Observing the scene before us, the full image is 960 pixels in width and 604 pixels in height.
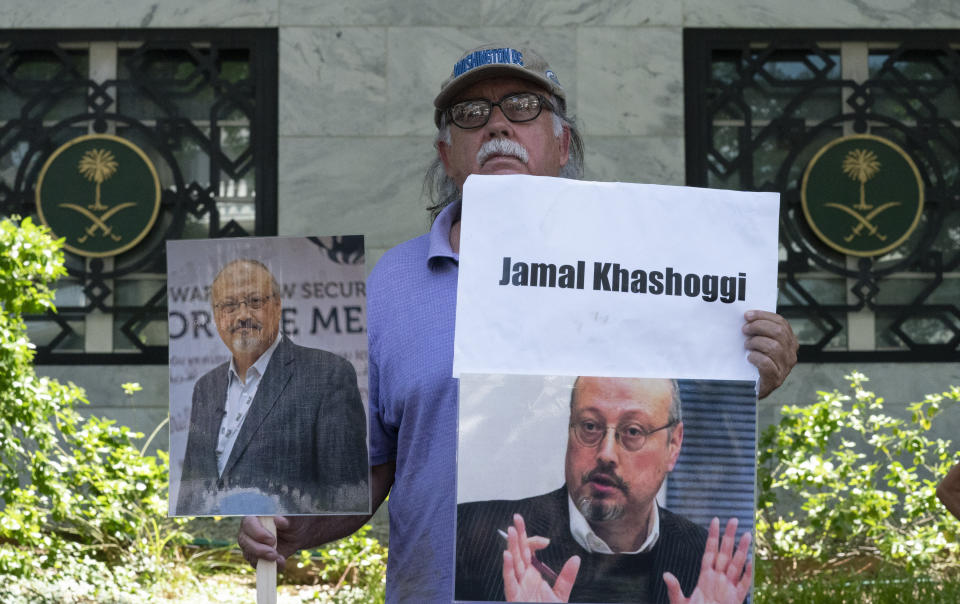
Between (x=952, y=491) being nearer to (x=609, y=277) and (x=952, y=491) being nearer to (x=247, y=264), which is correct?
(x=609, y=277)

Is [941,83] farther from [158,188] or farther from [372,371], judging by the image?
[372,371]

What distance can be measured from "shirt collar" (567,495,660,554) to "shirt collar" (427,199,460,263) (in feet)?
2.24

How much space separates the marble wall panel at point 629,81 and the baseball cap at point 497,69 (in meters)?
4.44

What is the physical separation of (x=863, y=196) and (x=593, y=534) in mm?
5808

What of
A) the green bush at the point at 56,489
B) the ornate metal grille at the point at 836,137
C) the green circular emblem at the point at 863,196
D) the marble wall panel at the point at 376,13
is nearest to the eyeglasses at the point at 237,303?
the green bush at the point at 56,489

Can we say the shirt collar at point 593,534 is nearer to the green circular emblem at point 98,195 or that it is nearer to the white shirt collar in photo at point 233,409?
the white shirt collar in photo at point 233,409

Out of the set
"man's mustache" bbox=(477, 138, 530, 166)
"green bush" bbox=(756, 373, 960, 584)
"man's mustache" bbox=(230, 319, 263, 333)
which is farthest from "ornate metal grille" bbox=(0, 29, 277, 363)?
"man's mustache" bbox=(230, 319, 263, 333)

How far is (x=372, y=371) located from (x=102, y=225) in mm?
5084

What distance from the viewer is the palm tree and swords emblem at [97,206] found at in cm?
700

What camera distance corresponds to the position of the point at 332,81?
7020 mm

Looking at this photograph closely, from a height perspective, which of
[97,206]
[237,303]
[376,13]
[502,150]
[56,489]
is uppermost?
[376,13]

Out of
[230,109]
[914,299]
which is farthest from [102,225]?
[914,299]

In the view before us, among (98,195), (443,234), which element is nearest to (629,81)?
(98,195)

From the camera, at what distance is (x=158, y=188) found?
702 cm
